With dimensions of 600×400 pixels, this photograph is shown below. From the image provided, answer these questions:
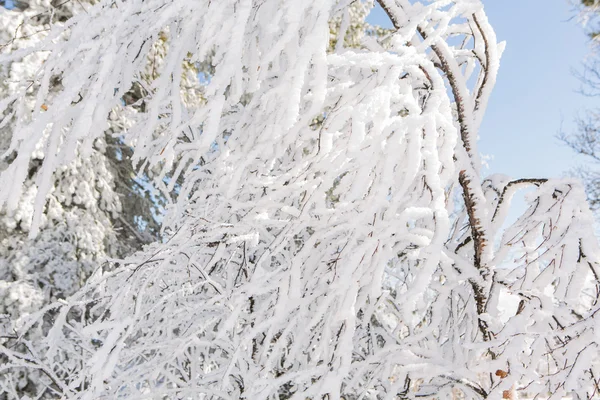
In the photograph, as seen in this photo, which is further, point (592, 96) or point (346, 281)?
point (592, 96)

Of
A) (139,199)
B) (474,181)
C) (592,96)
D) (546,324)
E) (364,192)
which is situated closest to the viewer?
(364,192)

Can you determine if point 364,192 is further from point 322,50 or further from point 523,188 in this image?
point 523,188

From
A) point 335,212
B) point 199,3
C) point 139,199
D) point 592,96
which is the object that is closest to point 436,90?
point 335,212

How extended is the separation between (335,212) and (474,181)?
0.92 metres

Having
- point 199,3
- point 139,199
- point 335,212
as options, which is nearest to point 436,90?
point 335,212

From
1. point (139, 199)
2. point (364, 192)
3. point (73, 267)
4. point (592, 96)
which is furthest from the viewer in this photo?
point (592, 96)

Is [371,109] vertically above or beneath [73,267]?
above

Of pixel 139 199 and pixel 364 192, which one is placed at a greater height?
pixel 364 192

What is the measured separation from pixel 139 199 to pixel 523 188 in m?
6.94

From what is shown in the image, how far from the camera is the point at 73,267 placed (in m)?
6.13

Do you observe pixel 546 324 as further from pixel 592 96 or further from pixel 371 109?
pixel 592 96

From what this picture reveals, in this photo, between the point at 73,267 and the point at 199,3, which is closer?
the point at 199,3

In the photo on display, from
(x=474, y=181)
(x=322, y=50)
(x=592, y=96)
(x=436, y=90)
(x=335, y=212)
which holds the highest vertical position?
(x=322, y=50)

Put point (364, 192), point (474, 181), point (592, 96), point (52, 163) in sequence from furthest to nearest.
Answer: point (592, 96)
point (474, 181)
point (364, 192)
point (52, 163)
